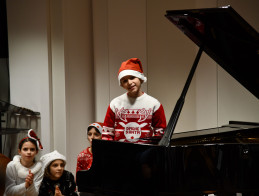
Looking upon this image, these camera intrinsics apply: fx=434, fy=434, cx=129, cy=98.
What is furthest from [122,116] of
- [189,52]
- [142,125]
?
[189,52]

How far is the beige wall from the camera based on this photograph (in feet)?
15.7

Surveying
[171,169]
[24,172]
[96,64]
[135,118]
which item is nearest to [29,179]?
[24,172]

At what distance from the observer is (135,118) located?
338 cm

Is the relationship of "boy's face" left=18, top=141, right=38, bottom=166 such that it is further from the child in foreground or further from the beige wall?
the beige wall

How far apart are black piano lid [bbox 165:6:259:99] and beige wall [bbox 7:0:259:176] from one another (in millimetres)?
1408

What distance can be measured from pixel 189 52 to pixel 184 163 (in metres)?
2.69

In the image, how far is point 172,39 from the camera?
5168mm

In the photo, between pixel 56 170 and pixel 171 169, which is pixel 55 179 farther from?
pixel 171 169

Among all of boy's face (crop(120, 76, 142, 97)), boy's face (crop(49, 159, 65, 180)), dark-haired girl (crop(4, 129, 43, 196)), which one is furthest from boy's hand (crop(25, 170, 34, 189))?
boy's face (crop(120, 76, 142, 97))

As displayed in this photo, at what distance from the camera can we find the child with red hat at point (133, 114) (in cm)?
338

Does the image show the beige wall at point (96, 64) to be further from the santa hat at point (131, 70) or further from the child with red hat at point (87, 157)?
the santa hat at point (131, 70)

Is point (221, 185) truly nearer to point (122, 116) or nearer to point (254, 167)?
point (254, 167)

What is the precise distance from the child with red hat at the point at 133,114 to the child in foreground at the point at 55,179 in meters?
0.59

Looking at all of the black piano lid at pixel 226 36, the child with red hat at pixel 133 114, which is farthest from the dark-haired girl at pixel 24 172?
the black piano lid at pixel 226 36
